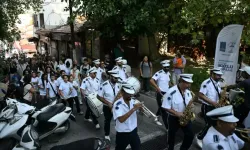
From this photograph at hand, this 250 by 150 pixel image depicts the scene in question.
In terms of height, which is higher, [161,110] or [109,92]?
[109,92]

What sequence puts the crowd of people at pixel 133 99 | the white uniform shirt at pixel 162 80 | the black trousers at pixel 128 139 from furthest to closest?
1. the white uniform shirt at pixel 162 80
2. the black trousers at pixel 128 139
3. the crowd of people at pixel 133 99

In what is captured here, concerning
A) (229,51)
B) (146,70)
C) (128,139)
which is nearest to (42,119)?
(128,139)

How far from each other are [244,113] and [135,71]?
9963mm

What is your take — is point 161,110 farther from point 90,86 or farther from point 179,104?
point 90,86

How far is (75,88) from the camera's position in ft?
28.0

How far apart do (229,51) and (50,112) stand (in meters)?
5.85

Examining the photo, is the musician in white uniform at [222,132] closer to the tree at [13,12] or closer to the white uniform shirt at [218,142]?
the white uniform shirt at [218,142]

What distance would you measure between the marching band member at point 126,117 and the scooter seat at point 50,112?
2.24 m

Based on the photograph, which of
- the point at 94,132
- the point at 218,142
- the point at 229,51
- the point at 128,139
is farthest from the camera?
the point at 229,51

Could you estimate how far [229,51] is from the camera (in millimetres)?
8805

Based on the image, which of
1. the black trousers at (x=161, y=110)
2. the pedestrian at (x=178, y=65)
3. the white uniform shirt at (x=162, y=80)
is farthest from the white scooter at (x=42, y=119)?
the pedestrian at (x=178, y=65)

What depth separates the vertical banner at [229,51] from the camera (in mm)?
8578

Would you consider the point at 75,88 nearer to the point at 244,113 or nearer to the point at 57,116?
the point at 57,116

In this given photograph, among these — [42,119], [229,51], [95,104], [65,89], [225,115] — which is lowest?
[42,119]
